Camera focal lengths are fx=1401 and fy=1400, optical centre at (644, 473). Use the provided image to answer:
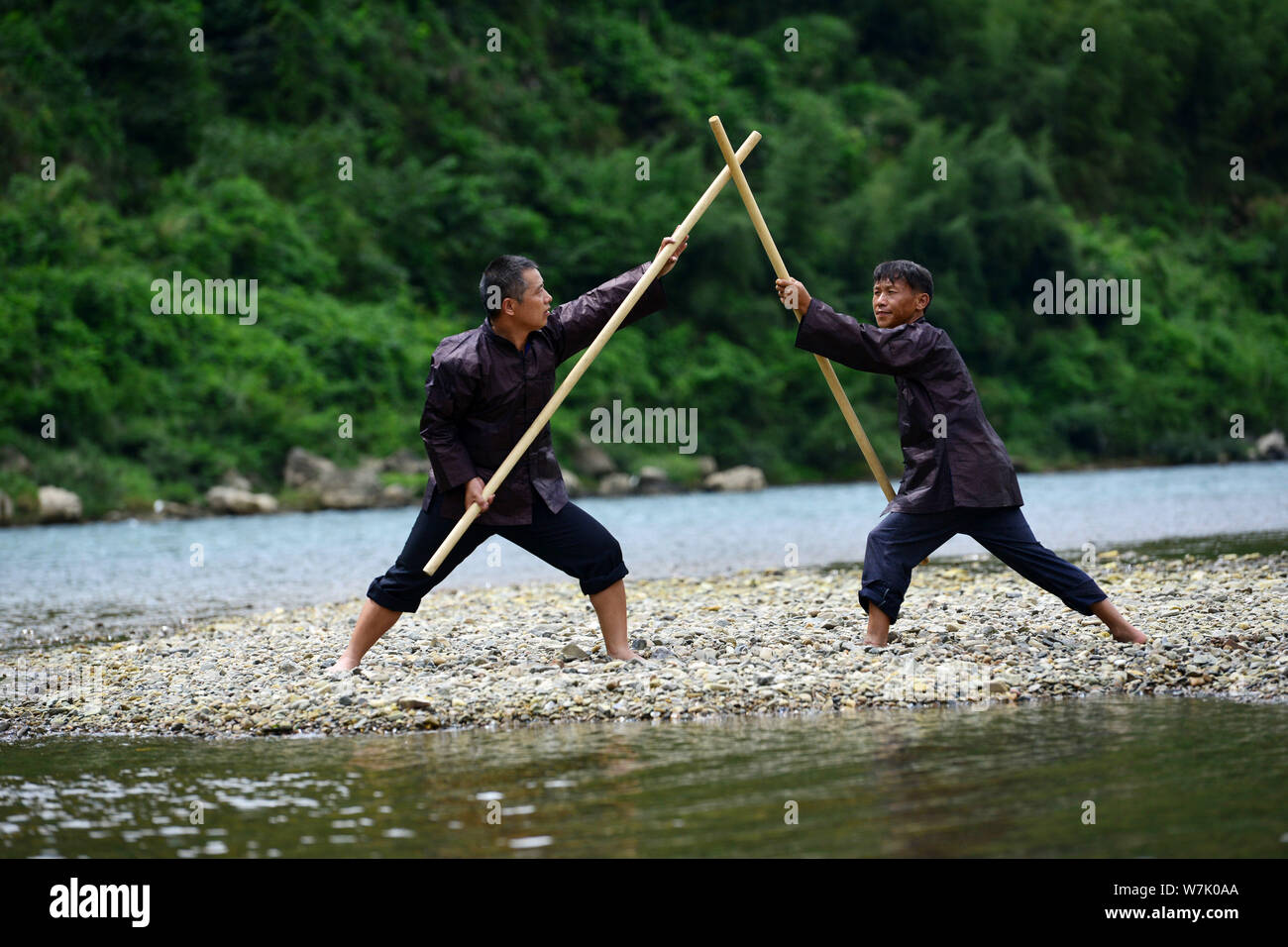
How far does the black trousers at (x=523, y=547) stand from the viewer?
6.73 meters

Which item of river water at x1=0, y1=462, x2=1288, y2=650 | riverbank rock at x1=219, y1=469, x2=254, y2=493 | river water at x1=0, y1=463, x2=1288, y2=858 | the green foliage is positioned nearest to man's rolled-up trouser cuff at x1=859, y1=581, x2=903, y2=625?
river water at x1=0, y1=463, x2=1288, y2=858

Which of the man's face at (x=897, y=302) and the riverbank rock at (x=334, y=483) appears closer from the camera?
A: the man's face at (x=897, y=302)

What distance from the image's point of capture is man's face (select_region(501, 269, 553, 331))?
6.61 m

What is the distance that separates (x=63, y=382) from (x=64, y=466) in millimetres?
2568

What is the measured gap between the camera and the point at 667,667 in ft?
22.7

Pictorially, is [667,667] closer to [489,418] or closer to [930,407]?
[489,418]

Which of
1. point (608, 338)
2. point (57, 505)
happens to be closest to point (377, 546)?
point (57, 505)

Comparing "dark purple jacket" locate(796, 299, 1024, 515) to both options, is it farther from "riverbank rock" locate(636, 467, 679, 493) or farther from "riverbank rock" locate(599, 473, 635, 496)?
"riverbank rock" locate(636, 467, 679, 493)

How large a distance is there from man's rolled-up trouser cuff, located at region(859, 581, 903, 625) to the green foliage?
2153 centimetres

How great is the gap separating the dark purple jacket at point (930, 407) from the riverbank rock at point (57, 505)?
21071mm

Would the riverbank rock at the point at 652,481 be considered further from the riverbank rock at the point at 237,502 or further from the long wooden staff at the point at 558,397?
the long wooden staff at the point at 558,397

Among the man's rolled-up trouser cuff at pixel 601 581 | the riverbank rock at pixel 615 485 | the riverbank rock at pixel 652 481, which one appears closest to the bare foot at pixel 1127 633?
the man's rolled-up trouser cuff at pixel 601 581

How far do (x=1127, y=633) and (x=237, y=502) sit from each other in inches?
886
